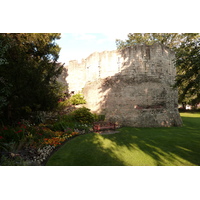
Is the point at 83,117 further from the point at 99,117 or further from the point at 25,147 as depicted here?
the point at 25,147

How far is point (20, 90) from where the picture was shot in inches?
256

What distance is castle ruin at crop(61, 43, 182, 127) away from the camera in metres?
11.6

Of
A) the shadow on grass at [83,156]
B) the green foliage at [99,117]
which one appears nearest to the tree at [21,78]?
the shadow on grass at [83,156]

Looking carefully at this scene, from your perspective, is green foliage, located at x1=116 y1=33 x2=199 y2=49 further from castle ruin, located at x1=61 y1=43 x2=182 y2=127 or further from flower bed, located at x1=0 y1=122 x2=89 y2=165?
flower bed, located at x1=0 y1=122 x2=89 y2=165

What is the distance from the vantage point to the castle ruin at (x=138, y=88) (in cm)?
1164

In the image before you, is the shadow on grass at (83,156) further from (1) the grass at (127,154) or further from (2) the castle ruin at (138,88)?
(2) the castle ruin at (138,88)

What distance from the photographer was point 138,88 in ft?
39.3

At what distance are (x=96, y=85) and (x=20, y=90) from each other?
8.15m

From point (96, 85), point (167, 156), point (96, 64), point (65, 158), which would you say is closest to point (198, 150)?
point (167, 156)

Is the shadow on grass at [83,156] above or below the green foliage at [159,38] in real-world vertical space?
below

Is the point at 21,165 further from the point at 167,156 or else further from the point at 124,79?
the point at 124,79

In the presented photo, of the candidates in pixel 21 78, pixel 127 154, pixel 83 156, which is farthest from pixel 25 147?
pixel 127 154

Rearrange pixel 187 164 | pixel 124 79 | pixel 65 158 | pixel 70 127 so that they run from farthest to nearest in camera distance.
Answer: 1. pixel 124 79
2. pixel 70 127
3. pixel 65 158
4. pixel 187 164

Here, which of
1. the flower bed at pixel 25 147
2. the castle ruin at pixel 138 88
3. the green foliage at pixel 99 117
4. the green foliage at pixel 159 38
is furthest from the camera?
the green foliage at pixel 159 38
